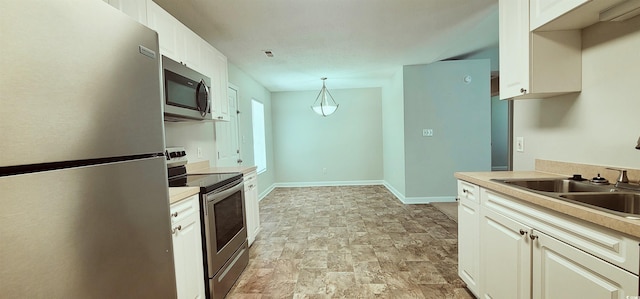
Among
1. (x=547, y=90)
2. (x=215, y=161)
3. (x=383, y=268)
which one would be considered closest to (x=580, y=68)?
(x=547, y=90)

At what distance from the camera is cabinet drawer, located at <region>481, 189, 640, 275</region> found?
89cm

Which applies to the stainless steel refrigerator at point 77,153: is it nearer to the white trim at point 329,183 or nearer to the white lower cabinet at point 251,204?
the white lower cabinet at point 251,204

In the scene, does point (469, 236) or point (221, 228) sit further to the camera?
point (221, 228)

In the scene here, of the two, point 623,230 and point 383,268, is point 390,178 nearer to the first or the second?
point 383,268

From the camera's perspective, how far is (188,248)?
5.32 feet

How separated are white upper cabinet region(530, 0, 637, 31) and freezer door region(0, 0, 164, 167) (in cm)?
197

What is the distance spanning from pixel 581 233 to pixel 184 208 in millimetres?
1914

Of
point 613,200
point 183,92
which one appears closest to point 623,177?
point 613,200

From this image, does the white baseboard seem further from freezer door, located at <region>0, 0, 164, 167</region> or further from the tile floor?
freezer door, located at <region>0, 0, 164, 167</region>

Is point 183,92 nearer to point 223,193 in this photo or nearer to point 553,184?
point 223,193

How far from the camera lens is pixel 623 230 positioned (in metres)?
0.88

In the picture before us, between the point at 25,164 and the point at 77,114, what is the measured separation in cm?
17

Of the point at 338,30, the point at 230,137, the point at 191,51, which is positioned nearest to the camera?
the point at 191,51

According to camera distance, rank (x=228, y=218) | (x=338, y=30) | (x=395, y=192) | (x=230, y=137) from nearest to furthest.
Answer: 1. (x=228, y=218)
2. (x=338, y=30)
3. (x=230, y=137)
4. (x=395, y=192)
